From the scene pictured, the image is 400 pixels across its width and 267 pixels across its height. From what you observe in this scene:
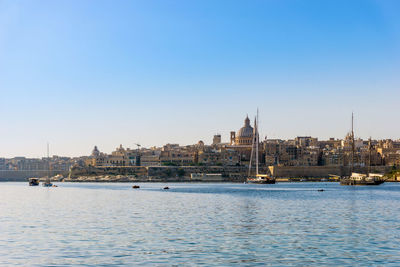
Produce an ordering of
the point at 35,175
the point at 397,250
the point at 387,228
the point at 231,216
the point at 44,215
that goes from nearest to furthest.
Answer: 1. the point at 397,250
2. the point at 387,228
3. the point at 231,216
4. the point at 44,215
5. the point at 35,175

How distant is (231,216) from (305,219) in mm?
4533

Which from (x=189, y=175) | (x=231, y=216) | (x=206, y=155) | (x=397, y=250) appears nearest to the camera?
(x=397, y=250)

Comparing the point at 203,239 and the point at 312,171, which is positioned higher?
the point at 312,171

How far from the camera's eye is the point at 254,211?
40.8 meters

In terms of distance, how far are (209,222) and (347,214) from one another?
33.1 ft

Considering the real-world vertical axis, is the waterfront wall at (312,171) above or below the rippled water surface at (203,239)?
above

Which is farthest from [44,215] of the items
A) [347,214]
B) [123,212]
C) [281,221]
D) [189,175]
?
[189,175]

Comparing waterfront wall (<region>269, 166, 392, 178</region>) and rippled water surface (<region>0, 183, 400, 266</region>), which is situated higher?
waterfront wall (<region>269, 166, 392, 178</region>)

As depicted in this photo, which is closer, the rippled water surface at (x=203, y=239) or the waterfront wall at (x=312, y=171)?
the rippled water surface at (x=203, y=239)

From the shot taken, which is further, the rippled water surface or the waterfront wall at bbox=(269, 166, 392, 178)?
the waterfront wall at bbox=(269, 166, 392, 178)

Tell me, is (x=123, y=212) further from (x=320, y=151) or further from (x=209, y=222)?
(x=320, y=151)

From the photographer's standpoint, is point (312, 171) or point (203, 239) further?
point (312, 171)

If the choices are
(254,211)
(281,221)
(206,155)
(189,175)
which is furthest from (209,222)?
(206,155)

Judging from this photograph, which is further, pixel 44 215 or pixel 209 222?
pixel 44 215
